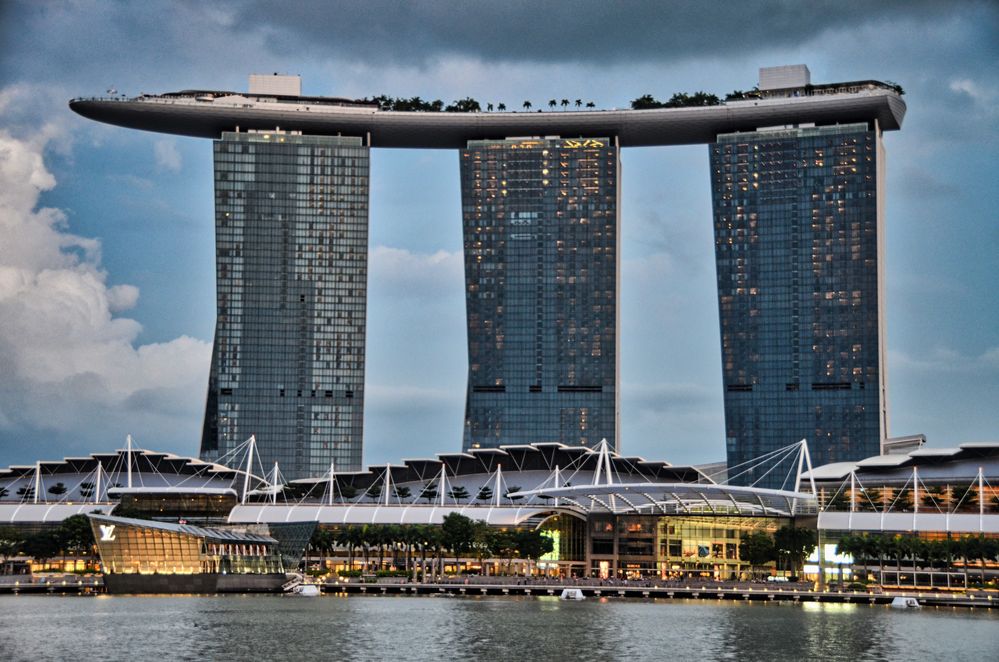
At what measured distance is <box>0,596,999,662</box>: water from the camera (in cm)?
11800

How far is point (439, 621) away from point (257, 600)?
40.8 meters

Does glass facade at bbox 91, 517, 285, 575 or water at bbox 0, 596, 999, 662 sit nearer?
water at bbox 0, 596, 999, 662

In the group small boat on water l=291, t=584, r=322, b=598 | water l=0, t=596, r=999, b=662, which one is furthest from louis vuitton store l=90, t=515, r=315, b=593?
small boat on water l=291, t=584, r=322, b=598

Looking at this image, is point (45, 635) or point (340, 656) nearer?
point (340, 656)

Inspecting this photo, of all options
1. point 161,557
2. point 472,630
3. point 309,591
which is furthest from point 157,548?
point 472,630

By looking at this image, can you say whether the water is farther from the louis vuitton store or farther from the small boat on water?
the small boat on water

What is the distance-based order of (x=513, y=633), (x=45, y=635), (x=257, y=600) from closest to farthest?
1. (x=45, y=635)
2. (x=513, y=633)
3. (x=257, y=600)

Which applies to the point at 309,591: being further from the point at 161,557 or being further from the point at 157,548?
the point at 157,548

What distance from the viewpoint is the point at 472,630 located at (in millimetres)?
136500

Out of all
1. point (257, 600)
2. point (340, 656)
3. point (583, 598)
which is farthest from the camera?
point (583, 598)

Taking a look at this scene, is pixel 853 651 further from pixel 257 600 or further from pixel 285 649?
pixel 257 600

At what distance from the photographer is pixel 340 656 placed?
378 ft

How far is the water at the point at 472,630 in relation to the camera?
387 ft

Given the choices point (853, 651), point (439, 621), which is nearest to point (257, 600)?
point (439, 621)
